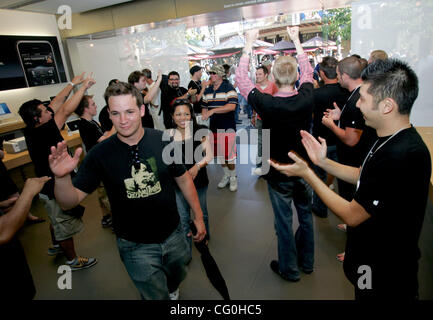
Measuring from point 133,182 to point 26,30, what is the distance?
690 cm

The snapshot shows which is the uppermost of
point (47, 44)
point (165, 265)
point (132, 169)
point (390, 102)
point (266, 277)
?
point (47, 44)

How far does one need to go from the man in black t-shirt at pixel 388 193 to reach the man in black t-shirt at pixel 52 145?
2387mm

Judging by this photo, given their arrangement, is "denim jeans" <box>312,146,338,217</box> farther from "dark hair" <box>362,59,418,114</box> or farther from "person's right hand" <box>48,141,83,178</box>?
"person's right hand" <box>48,141,83,178</box>

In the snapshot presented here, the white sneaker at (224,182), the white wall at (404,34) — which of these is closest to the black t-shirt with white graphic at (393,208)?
the white sneaker at (224,182)

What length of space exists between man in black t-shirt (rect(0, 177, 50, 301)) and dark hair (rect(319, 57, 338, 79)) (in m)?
3.01

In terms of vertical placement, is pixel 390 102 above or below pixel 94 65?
below

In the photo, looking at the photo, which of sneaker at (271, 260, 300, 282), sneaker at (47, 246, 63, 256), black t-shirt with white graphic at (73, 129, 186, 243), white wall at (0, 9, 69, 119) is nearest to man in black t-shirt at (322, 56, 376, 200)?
sneaker at (271, 260, 300, 282)

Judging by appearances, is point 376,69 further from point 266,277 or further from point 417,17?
point 417,17

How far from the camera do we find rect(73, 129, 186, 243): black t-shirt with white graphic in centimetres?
161

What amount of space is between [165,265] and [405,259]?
54.7 inches

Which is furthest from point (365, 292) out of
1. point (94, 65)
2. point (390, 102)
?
point (94, 65)

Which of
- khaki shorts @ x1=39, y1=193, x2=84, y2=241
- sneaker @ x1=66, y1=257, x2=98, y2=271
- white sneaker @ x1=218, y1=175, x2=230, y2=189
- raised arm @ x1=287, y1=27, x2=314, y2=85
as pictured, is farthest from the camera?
white sneaker @ x1=218, y1=175, x2=230, y2=189

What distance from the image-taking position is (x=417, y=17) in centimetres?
427

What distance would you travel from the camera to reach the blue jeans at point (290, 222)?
2271 millimetres
